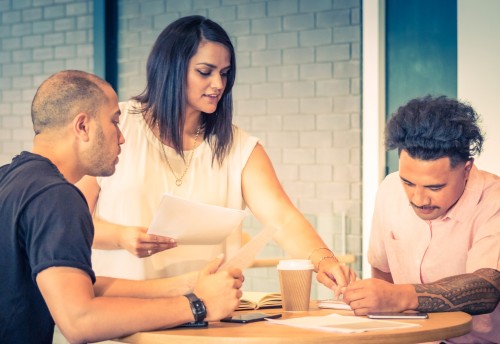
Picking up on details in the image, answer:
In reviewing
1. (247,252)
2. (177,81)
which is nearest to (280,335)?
(247,252)

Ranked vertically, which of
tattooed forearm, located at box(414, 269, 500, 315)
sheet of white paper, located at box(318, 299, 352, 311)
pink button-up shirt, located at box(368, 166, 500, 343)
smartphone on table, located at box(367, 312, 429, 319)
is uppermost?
pink button-up shirt, located at box(368, 166, 500, 343)

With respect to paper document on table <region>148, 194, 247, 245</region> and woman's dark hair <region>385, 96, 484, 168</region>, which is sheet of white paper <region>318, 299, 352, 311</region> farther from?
woman's dark hair <region>385, 96, 484, 168</region>

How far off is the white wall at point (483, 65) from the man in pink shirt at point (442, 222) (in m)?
1.83

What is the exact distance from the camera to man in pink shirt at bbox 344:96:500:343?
2.18 meters

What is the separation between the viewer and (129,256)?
2455 millimetres

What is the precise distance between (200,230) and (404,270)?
2.60 ft

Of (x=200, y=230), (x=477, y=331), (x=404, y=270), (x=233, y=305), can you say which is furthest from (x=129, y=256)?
(x=477, y=331)

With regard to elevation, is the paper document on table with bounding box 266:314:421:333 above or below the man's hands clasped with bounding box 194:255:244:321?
below

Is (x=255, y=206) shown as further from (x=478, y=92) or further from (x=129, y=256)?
(x=478, y=92)

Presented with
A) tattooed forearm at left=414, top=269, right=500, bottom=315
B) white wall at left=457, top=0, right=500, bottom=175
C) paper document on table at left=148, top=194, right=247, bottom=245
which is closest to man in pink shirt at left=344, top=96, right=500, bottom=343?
tattooed forearm at left=414, top=269, right=500, bottom=315

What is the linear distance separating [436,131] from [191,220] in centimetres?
81

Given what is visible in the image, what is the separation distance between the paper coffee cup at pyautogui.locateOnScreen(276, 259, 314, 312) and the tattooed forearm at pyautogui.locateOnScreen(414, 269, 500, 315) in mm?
300

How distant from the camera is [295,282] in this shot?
221 cm

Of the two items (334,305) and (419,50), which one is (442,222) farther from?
(419,50)
